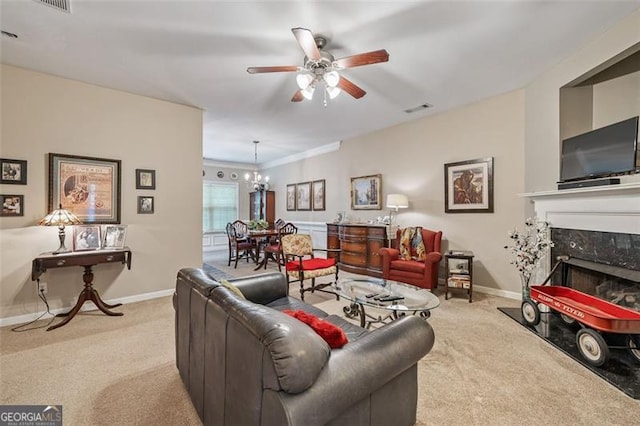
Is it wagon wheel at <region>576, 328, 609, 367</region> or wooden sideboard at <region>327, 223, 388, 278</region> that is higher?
wooden sideboard at <region>327, 223, 388, 278</region>

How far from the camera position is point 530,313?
2.92m

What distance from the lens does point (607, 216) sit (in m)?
2.55

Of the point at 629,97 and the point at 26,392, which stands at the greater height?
the point at 629,97

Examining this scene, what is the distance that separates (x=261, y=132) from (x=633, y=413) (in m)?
5.79

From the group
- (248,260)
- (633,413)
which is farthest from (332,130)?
(633,413)

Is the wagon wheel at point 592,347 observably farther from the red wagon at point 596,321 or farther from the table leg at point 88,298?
the table leg at point 88,298

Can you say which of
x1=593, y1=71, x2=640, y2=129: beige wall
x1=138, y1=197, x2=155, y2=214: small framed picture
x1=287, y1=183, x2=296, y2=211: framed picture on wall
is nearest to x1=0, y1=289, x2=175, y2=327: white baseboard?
x1=138, y1=197, x2=155, y2=214: small framed picture

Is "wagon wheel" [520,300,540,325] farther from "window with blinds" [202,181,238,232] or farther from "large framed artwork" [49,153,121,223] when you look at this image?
"window with blinds" [202,181,238,232]

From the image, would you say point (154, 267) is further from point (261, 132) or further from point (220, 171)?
point (220, 171)

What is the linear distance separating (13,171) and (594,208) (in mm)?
6092

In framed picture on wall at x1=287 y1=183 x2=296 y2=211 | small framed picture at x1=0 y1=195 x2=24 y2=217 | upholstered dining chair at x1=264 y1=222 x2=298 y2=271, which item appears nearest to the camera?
small framed picture at x1=0 y1=195 x2=24 y2=217

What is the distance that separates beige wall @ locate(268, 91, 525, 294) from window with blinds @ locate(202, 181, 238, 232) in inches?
165

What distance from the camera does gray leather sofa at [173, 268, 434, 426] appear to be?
0.97m

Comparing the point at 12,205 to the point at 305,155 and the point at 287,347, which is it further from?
the point at 305,155
